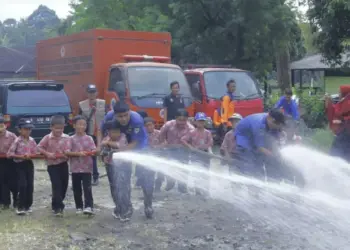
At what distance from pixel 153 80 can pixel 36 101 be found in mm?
2708

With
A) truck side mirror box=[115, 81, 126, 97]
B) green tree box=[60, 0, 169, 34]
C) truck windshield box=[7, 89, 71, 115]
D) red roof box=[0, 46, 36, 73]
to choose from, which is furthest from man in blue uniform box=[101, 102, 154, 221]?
red roof box=[0, 46, 36, 73]

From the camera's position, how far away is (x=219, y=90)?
1510 centimetres

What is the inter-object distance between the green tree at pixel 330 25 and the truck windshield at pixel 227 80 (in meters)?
3.08

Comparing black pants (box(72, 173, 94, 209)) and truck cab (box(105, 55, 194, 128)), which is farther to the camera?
truck cab (box(105, 55, 194, 128))

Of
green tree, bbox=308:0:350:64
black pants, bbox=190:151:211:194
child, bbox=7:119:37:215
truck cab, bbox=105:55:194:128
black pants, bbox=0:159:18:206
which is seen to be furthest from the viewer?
green tree, bbox=308:0:350:64

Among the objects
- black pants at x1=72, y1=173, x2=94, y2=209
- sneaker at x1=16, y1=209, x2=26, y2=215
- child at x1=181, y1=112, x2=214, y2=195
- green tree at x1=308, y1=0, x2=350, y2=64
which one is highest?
green tree at x1=308, y1=0, x2=350, y2=64

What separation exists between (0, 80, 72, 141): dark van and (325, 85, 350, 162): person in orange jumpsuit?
643cm

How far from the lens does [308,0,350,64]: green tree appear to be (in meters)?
16.5

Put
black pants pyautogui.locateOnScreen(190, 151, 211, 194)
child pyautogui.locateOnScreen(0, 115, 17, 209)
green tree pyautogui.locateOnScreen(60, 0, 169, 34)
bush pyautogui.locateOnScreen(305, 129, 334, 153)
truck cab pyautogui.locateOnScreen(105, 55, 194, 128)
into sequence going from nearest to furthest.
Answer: child pyautogui.locateOnScreen(0, 115, 17, 209)
black pants pyautogui.locateOnScreen(190, 151, 211, 194)
truck cab pyautogui.locateOnScreen(105, 55, 194, 128)
bush pyautogui.locateOnScreen(305, 129, 334, 153)
green tree pyautogui.locateOnScreen(60, 0, 169, 34)

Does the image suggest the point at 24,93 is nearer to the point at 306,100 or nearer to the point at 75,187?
the point at 75,187

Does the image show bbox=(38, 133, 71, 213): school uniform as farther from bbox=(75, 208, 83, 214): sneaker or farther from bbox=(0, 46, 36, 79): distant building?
bbox=(0, 46, 36, 79): distant building

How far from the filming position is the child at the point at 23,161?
8.52 meters

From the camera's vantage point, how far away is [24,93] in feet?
47.2

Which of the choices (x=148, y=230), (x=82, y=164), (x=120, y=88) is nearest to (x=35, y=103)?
(x=120, y=88)
